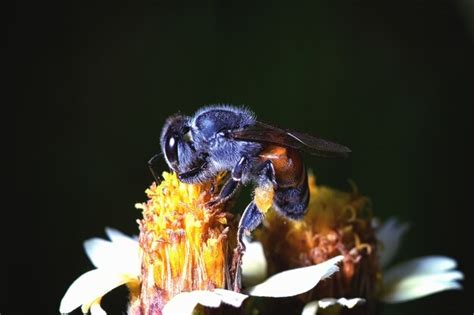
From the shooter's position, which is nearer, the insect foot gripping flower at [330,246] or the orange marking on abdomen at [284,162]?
the orange marking on abdomen at [284,162]

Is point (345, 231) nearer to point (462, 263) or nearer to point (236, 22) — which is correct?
point (462, 263)

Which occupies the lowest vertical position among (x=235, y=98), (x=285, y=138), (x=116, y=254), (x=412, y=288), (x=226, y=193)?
(x=412, y=288)

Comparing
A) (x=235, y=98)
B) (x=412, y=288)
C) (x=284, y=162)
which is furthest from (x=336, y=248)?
(x=235, y=98)

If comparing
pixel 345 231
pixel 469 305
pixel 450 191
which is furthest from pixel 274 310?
pixel 450 191

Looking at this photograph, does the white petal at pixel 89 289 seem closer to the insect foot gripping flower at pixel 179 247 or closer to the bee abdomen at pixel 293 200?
the insect foot gripping flower at pixel 179 247

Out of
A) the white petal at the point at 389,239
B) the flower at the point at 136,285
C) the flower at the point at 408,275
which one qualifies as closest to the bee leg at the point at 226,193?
the flower at the point at 136,285

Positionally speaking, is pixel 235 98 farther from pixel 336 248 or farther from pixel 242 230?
pixel 242 230

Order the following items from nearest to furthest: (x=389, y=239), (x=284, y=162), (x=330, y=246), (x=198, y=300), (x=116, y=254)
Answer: (x=198, y=300) < (x=284, y=162) < (x=116, y=254) < (x=330, y=246) < (x=389, y=239)
